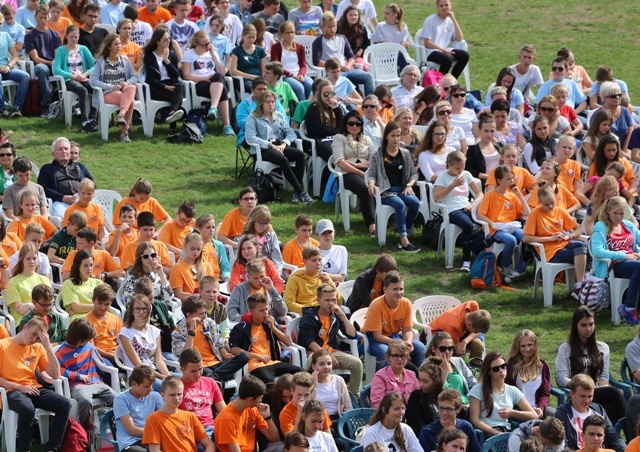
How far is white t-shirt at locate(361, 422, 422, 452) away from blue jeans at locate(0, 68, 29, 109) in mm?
9767

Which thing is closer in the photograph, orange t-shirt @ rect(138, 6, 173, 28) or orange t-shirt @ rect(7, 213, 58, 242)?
orange t-shirt @ rect(7, 213, 58, 242)

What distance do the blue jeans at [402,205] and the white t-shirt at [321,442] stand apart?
5.23 meters

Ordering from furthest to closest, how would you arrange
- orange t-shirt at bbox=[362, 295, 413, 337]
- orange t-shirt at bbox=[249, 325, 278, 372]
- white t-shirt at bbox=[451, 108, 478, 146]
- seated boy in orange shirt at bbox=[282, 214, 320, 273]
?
white t-shirt at bbox=[451, 108, 478, 146] → seated boy in orange shirt at bbox=[282, 214, 320, 273] → orange t-shirt at bbox=[362, 295, 413, 337] → orange t-shirt at bbox=[249, 325, 278, 372]

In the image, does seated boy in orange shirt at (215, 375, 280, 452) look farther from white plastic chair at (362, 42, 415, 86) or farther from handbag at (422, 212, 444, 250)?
white plastic chair at (362, 42, 415, 86)

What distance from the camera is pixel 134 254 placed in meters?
14.8

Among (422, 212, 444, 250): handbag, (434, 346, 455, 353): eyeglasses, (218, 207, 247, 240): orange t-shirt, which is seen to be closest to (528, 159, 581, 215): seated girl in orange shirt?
(422, 212, 444, 250): handbag

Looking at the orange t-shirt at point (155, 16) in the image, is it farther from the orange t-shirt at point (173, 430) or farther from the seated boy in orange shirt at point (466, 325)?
the orange t-shirt at point (173, 430)

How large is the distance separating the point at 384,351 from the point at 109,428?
2662 millimetres

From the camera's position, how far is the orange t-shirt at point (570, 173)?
674 inches

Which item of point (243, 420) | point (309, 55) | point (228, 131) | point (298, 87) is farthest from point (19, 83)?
point (243, 420)

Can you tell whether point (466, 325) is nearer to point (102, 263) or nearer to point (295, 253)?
point (295, 253)

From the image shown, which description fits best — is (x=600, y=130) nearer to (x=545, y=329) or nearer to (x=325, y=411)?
(x=545, y=329)

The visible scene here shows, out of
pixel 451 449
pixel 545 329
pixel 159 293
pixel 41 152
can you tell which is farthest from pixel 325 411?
pixel 41 152

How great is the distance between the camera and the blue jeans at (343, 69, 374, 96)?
2047 centimetres
